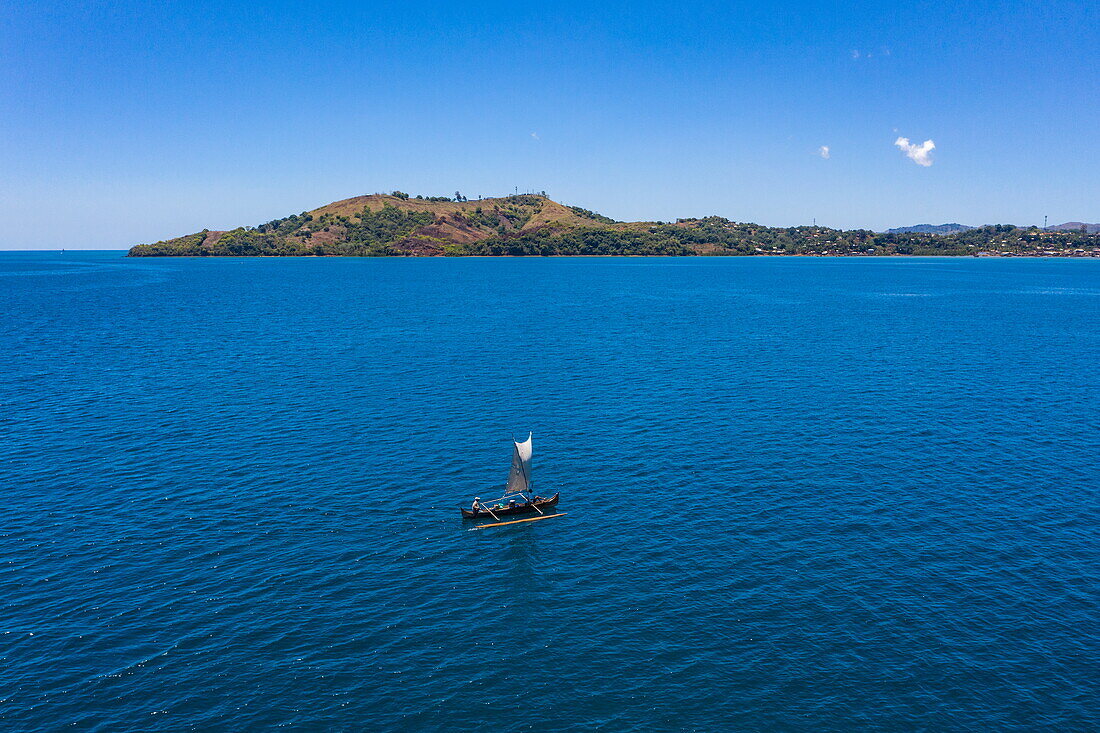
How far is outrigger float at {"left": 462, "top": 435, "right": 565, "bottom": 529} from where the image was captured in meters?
66.3

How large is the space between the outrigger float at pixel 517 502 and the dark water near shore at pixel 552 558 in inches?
71.2

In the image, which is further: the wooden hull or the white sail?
the white sail

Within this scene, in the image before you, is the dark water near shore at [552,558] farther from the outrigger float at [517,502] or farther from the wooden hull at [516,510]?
the wooden hull at [516,510]

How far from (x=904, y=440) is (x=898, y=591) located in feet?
135

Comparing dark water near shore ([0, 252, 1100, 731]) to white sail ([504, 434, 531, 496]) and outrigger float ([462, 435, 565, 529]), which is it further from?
white sail ([504, 434, 531, 496])

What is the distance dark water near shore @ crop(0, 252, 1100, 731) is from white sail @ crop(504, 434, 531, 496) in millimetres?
4535

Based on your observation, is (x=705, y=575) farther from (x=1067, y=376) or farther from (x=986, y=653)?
(x=1067, y=376)

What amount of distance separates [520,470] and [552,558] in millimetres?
10945

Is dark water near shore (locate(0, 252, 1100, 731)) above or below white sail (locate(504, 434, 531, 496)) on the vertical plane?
below

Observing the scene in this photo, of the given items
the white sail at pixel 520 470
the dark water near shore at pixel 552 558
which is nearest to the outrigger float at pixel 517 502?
the white sail at pixel 520 470

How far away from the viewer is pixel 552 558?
6016 centimetres

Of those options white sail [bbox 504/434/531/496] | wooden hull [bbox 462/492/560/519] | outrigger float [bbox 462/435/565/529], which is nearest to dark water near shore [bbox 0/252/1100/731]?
outrigger float [bbox 462/435/565/529]

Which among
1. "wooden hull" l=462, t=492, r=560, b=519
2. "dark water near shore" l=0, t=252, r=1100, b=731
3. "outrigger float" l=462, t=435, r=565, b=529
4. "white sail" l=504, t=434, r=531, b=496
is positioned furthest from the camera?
"white sail" l=504, t=434, r=531, b=496

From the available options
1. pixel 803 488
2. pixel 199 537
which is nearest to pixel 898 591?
pixel 803 488
